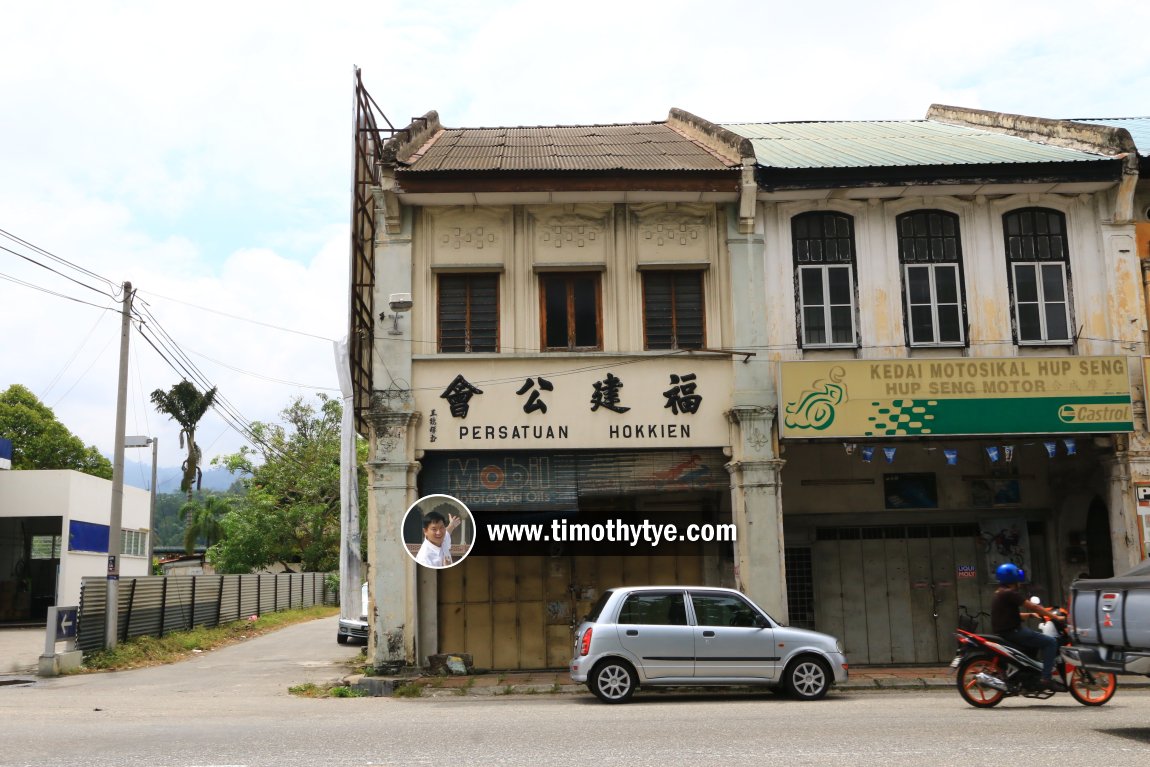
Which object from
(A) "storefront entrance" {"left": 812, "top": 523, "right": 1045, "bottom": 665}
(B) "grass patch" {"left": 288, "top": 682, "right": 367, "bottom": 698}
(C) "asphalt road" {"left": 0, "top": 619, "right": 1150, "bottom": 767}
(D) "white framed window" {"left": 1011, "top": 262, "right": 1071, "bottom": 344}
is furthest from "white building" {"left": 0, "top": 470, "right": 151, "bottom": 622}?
(D) "white framed window" {"left": 1011, "top": 262, "right": 1071, "bottom": 344}

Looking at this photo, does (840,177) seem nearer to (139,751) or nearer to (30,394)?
(139,751)

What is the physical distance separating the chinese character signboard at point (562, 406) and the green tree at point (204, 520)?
5592 centimetres

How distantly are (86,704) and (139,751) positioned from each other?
728 cm

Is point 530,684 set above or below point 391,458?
below

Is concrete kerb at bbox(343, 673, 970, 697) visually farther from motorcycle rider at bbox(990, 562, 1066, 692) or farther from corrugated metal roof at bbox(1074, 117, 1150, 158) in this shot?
corrugated metal roof at bbox(1074, 117, 1150, 158)

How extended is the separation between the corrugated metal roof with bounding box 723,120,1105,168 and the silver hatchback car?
783 cm

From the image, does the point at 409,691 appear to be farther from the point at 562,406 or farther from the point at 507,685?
the point at 562,406

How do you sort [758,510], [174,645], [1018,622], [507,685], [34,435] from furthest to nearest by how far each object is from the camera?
[34,435], [174,645], [758,510], [507,685], [1018,622]

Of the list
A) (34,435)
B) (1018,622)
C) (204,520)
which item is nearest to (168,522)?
(204,520)

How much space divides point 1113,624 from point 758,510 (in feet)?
24.9

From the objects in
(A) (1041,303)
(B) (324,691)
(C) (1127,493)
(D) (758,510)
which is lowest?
(B) (324,691)

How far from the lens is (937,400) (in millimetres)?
16953

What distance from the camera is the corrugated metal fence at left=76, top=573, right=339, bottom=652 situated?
71.6 ft

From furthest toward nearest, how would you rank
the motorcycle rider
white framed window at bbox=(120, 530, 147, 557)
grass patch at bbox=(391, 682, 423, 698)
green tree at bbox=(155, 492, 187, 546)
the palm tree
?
green tree at bbox=(155, 492, 187, 546)
the palm tree
white framed window at bbox=(120, 530, 147, 557)
grass patch at bbox=(391, 682, 423, 698)
the motorcycle rider
